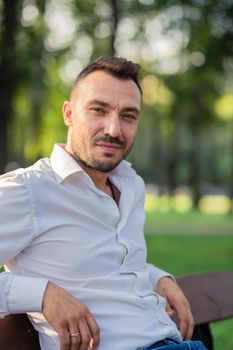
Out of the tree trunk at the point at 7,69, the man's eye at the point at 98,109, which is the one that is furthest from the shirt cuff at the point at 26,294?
the tree trunk at the point at 7,69

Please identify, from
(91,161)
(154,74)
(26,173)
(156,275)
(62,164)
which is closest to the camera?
(26,173)

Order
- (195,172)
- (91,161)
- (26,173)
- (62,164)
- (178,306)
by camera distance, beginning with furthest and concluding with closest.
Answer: (195,172) → (178,306) → (91,161) → (62,164) → (26,173)

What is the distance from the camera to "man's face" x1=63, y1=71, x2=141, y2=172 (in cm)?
284

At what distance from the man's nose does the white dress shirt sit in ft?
0.64

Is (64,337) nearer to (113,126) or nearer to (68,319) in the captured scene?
(68,319)

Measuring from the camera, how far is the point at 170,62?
34906mm

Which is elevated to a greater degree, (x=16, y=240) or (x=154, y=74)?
→ (x=16, y=240)

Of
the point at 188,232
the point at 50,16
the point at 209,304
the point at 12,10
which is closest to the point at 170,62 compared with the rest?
the point at 50,16

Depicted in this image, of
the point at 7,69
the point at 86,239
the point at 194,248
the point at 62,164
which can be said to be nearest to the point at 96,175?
the point at 62,164

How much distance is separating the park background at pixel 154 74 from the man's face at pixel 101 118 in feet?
12.5

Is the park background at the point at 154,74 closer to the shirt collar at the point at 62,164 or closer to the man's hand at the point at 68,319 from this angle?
the shirt collar at the point at 62,164

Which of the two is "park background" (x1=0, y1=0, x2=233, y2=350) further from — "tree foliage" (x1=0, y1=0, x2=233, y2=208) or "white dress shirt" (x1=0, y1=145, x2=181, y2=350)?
"white dress shirt" (x1=0, y1=145, x2=181, y2=350)

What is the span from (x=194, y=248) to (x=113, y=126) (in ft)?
42.7

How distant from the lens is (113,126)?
2.84 meters
